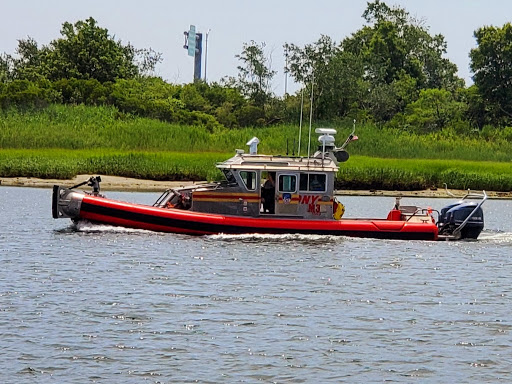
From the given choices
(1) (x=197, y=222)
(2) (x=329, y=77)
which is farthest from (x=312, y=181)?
(2) (x=329, y=77)

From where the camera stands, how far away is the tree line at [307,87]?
63125 mm

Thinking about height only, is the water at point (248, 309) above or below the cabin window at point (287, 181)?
below

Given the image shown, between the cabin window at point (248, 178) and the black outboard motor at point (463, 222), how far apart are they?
506 centimetres

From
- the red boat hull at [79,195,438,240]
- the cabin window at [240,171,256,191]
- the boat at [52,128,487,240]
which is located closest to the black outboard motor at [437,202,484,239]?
the boat at [52,128,487,240]

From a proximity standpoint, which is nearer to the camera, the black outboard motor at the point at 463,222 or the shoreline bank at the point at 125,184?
the black outboard motor at the point at 463,222

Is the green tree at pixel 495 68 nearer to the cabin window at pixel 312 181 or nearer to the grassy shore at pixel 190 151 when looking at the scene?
the grassy shore at pixel 190 151

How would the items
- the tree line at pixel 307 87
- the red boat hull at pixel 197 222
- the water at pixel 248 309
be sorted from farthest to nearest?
the tree line at pixel 307 87 < the red boat hull at pixel 197 222 < the water at pixel 248 309

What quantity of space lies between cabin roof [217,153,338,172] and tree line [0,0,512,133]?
34.9m

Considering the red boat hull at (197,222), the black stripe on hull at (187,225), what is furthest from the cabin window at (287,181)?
the black stripe on hull at (187,225)

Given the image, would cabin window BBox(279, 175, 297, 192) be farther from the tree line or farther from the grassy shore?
the tree line

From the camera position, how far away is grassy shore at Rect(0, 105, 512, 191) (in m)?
47.3

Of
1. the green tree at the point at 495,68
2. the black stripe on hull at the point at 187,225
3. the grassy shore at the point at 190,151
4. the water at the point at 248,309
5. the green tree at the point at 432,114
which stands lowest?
the water at the point at 248,309

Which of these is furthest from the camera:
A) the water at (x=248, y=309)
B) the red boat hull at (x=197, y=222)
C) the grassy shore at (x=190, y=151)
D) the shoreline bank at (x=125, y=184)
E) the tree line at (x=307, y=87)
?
the tree line at (x=307, y=87)

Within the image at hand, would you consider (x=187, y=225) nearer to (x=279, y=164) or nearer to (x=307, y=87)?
(x=279, y=164)
